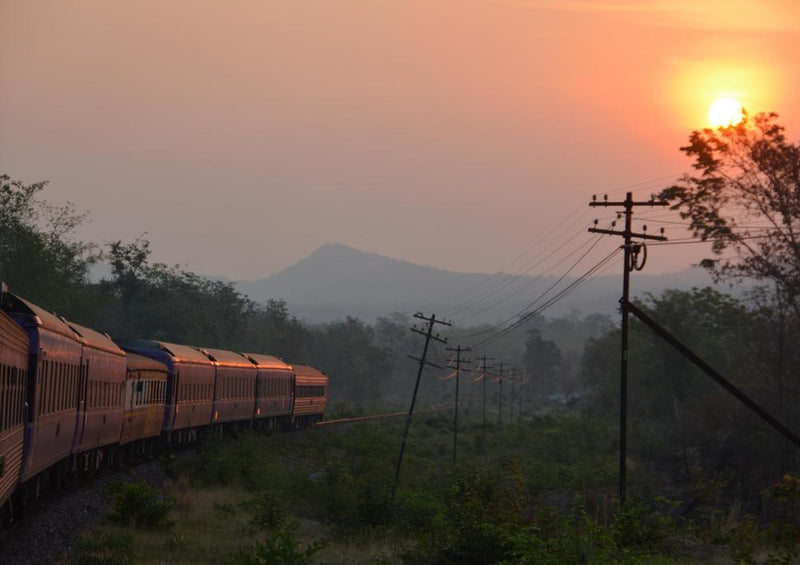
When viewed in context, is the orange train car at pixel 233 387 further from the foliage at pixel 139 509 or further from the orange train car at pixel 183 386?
the foliage at pixel 139 509

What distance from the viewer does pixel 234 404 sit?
175ft

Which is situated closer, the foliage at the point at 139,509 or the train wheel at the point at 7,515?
the train wheel at the point at 7,515

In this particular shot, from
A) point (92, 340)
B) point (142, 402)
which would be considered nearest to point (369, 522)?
point (142, 402)

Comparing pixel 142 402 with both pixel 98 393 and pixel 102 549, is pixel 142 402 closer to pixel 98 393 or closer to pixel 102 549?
pixel 98 393

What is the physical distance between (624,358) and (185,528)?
53.5 ft

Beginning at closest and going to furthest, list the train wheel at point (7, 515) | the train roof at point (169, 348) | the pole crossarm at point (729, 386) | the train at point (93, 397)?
the train at point (93, 397), the train wheel at point (7, 515), the pole crossarm at point (729, 386), the train roof at point (169, 348)

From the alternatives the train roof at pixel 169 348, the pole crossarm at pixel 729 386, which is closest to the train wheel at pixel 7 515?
the pole crossarm at pixel 729 386

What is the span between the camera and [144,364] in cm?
3622

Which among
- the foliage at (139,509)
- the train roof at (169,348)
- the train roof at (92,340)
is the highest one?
the train roof at (92,340)

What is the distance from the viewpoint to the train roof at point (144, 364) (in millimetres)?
34500

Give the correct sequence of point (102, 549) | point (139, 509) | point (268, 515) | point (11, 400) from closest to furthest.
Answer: point (11, 400)
point (102, 549)
point (139, 509)
point (268, 515)

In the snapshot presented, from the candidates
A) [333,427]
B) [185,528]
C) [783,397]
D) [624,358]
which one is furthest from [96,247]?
[185,528]

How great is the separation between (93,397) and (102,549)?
30.9ft

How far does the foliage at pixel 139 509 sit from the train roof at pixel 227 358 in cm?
2545
